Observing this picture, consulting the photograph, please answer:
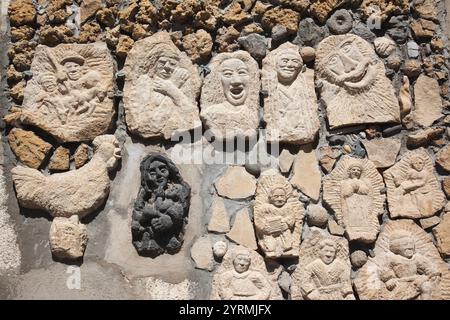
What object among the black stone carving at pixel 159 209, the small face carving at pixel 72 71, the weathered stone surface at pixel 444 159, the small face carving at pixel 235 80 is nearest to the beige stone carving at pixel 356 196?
the weathered stone surface at pixel 444 159

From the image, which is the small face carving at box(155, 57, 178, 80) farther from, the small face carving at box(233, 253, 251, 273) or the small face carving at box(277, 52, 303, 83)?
the small face carving at box(233, 253, 251, 273)

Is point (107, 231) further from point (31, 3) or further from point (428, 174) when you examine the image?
point (428, 174)

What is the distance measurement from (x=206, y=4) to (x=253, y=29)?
0.93 feet

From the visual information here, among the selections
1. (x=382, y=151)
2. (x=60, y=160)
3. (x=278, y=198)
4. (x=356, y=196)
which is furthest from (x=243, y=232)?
(x=60, y=160)

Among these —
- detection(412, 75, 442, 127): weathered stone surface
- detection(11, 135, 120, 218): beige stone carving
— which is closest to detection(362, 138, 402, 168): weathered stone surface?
detection(412, 75, 442, 127): weathered stone surface

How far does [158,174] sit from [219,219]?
0.37 m

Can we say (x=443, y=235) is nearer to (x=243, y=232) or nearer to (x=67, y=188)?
(x=243, y=232)

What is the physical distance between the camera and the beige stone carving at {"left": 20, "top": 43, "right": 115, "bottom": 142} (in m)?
2.82

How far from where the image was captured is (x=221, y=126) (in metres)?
2.86

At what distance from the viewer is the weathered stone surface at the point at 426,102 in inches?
117

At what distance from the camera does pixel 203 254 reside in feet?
8.97

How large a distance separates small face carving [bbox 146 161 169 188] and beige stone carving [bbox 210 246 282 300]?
1.52 ft

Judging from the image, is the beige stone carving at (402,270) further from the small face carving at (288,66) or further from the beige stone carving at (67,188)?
the beige stone carving at (67,188)

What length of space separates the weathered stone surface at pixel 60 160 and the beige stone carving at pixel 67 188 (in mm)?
41
